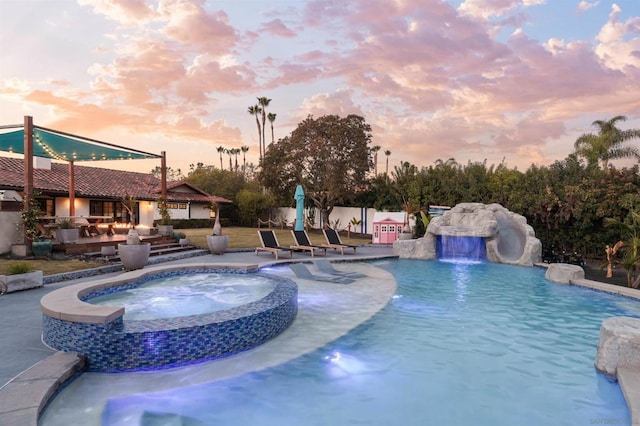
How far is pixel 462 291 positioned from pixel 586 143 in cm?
2320

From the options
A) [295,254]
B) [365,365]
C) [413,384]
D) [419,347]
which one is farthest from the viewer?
[295,254]

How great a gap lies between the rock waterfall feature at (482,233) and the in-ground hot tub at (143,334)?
1013 centimetres

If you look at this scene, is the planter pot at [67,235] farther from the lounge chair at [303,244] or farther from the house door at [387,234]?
the house door at [387,234]

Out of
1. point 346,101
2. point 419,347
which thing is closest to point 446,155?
point 346,101

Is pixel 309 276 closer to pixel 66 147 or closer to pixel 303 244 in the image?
pixel 303 244

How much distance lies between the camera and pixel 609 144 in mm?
24734

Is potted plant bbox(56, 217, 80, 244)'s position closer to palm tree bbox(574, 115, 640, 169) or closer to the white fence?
the white fence

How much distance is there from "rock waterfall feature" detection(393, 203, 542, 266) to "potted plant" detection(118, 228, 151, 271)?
922cm

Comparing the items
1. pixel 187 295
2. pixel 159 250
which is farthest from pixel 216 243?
pixel 187 295

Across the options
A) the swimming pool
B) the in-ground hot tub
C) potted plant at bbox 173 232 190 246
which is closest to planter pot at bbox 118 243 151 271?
the in-ground hot tub

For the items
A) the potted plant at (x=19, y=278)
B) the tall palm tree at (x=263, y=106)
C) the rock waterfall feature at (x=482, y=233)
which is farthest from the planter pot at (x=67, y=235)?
the tall palm tree at (x=263, y=106)

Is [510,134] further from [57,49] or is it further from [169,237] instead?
[57,49]

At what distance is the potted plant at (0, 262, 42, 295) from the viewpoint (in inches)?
299

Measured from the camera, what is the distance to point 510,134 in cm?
2127
